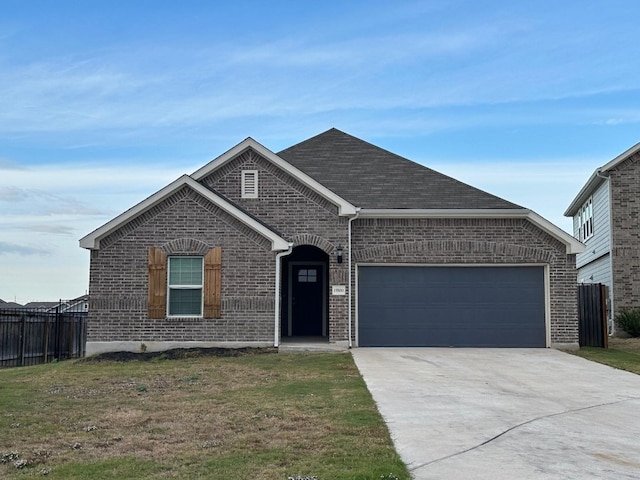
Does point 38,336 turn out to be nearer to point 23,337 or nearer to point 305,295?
point 23,337

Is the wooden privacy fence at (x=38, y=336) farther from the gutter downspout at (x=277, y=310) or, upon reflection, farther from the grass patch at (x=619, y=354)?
the grass patch at (x=619, y=354)

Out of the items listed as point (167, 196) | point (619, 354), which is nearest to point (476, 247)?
point (619, 354)

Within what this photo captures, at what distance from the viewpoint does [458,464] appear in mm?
6520

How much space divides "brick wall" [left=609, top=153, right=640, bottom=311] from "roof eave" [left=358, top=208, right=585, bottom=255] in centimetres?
586

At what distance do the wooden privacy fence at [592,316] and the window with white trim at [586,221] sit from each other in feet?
27.4

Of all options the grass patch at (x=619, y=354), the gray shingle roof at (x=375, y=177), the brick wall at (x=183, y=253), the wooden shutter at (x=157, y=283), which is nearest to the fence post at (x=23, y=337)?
the brick wall at (x=183, y=253)

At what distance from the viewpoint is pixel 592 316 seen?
1981 cm

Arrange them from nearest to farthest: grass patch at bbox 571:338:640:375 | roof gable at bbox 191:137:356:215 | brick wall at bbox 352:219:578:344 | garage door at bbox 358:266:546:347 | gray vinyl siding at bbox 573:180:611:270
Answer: grass patch at bbox 571:338:640:375, roof gable at bbox 191:137:356:215, brick wall at bbox 352:219:578:344, garage door at bbox 358:266:546:347, gray vinyl siding at bbox 573:180:611:270

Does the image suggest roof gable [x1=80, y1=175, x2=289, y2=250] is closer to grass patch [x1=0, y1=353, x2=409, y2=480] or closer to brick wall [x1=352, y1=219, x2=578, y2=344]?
brick wall [x1=352, y1=219, x2=578, y2=344]

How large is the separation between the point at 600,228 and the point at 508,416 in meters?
18.5

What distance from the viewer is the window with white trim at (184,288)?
17422mm

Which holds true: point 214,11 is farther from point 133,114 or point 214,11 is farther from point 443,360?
point 443,360

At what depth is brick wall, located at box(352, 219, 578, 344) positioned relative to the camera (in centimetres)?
1850

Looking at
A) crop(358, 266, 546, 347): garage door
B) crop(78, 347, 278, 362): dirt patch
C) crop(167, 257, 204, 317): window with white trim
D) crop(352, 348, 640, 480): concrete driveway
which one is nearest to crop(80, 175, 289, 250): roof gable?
crop(167, 257, 204, 317): window with white trim
